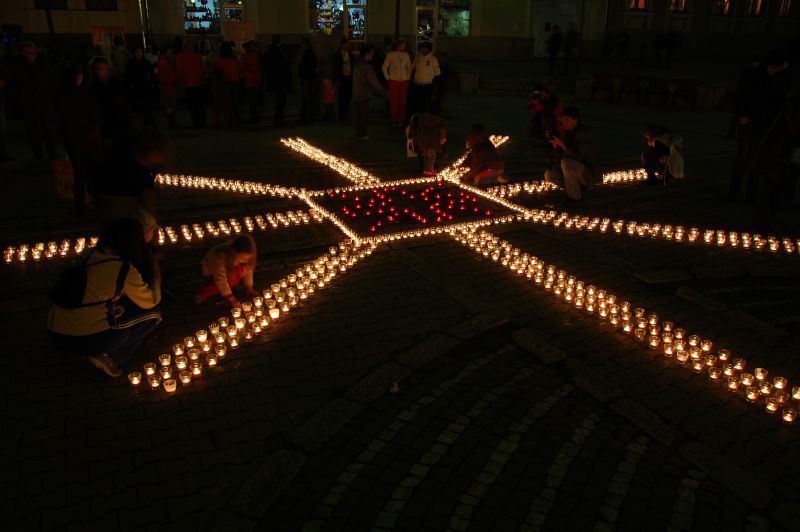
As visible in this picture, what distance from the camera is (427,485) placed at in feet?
12.0

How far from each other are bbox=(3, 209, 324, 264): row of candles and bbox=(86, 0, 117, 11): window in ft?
67.5

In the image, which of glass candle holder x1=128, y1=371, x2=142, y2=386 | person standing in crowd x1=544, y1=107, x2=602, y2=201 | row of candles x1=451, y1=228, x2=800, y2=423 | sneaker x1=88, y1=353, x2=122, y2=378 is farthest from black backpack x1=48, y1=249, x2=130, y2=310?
person standing in crowd x1=544, y1=107, x2=602, y2=201

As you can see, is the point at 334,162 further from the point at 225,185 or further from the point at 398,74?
the point at 398,74

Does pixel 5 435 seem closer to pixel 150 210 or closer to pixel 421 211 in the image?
pixel 150 210

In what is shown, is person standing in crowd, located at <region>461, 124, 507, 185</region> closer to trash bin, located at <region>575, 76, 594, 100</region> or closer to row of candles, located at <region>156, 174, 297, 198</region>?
row of candles, located at <region>156, 174, 297, 198</region>

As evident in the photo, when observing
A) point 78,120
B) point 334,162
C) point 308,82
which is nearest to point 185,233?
point 78,120

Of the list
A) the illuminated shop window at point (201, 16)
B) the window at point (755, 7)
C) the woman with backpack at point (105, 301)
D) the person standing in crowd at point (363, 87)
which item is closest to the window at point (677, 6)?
the window at point (755, 7)

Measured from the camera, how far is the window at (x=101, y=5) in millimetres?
24297

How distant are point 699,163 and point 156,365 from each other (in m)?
10.2

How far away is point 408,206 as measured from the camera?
873cm

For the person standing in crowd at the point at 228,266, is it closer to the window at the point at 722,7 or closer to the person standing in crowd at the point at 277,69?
the person standing in crowd at the point at 277,69

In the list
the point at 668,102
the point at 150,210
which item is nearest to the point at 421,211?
the point at 150,210

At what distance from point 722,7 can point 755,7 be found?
9.12ft

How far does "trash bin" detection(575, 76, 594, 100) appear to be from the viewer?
19766mm
